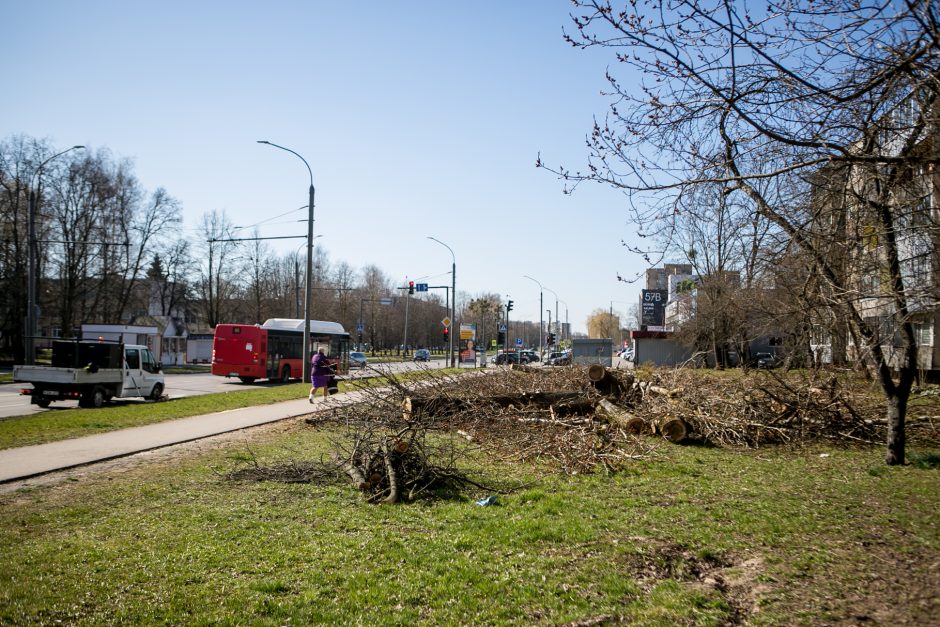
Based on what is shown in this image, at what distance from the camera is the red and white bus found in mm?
31688

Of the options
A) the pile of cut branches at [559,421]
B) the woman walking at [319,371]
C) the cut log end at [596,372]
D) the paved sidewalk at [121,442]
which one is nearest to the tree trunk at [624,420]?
the pile of cut branches at [559,421]

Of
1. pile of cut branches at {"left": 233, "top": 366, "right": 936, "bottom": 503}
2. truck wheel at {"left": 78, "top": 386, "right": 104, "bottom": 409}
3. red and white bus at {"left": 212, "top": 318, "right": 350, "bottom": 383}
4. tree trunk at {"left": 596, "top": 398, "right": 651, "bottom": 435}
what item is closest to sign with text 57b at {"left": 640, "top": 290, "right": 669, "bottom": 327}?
red and white bus at {"left": 212, "top": 318, "right": 350, "bottom": 383}

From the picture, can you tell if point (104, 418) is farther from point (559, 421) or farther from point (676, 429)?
point (676, 429)

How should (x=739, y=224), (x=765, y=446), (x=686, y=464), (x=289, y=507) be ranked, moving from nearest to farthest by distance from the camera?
1. (x=289, y=507)
2. (x=739, y=224)
3. (x=686, y=464)
4. (x=765, y=446)

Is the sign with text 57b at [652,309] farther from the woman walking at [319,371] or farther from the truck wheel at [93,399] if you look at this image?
the truck wheel at [93,399]

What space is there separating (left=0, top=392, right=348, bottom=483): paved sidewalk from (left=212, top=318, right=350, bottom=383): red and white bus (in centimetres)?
1384

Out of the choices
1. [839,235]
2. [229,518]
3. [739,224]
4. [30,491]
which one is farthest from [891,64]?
[30,491]

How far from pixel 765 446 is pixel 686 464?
282 centimetres

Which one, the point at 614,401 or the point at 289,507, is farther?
the point at 614,401

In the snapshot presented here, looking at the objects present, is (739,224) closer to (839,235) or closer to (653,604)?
(839,235)

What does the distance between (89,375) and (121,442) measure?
8.69 m

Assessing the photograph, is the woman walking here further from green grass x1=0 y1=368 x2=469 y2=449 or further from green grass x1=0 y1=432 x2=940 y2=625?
green grass x1=0 y1=432 x2=940 y2=625

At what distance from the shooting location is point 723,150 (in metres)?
6.63

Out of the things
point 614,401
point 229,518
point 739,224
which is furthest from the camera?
point 614,401
